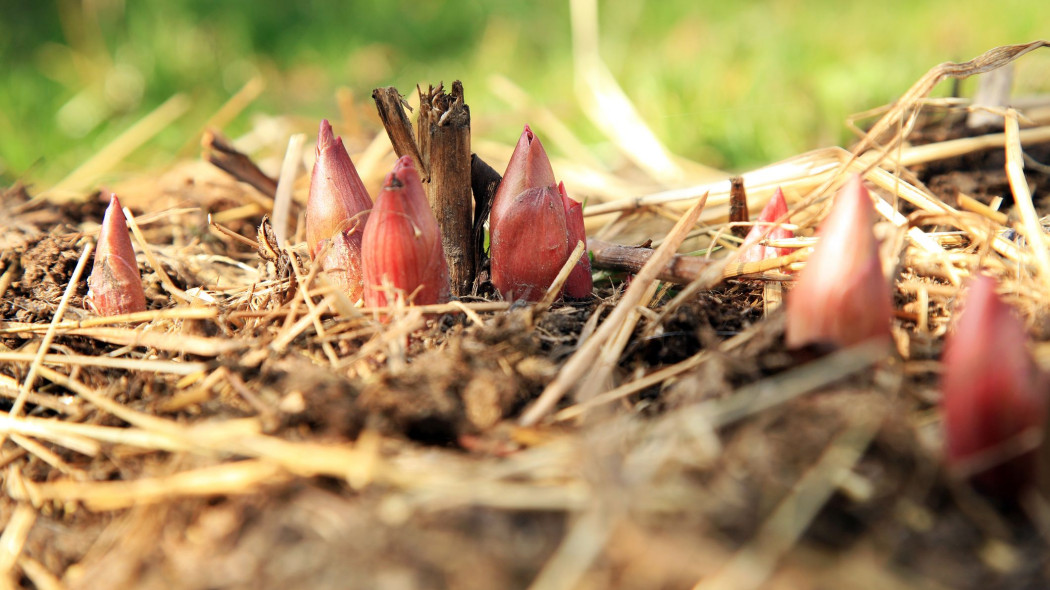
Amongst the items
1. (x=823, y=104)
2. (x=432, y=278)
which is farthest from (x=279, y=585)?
(x=823, y=104)

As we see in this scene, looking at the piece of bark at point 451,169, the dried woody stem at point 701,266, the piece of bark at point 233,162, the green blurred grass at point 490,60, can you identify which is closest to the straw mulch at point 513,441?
the dried woody stem at point 701,266

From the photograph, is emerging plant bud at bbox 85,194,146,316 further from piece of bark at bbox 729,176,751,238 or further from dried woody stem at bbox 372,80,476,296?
piece of bark at bbox 729,176,751,238

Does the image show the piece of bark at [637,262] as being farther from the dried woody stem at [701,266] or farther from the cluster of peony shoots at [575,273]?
the cluster of peony shoots at [575,273]

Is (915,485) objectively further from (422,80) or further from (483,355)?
(422,80)

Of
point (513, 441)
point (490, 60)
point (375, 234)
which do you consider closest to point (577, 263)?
point (375, 234)

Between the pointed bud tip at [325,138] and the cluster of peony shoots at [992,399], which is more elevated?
the pointed bud tip at [325,138]
